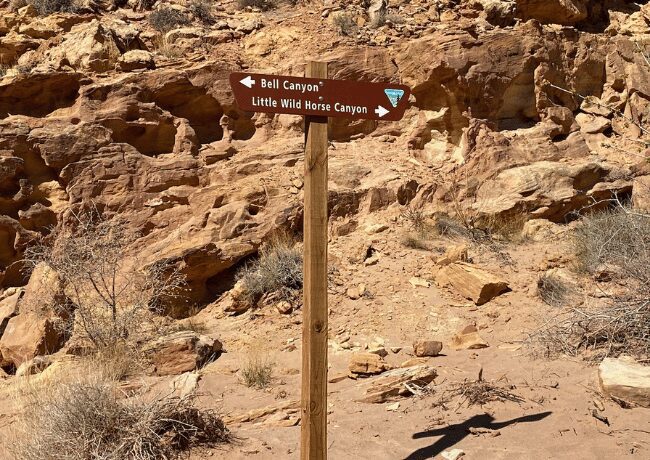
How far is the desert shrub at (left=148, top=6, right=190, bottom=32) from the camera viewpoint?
11.8 m

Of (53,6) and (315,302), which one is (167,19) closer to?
(53,6)

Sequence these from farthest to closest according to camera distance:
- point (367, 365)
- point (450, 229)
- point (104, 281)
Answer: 1. point (450, 229)
2. point (104, 281)
3. point (367, 365)

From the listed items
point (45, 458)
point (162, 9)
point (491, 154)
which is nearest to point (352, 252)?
point (491, 154)

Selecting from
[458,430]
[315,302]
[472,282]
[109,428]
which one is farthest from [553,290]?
[109,428]

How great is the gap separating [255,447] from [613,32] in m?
11.6

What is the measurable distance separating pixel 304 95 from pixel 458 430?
2.59 m

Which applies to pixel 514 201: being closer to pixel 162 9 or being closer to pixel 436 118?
pixel 436 118

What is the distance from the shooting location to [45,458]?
11.9 ft

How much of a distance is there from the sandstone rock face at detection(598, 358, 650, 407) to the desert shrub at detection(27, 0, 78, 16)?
11435mm

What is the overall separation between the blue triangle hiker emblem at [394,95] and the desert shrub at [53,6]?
10.2m

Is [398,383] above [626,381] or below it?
below

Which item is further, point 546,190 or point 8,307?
point 546,190

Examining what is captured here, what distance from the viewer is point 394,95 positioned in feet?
11.8

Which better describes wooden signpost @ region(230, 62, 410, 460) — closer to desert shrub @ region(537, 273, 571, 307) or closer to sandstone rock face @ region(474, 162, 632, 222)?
desert shrub @ region(537, 273, 571, 307)
